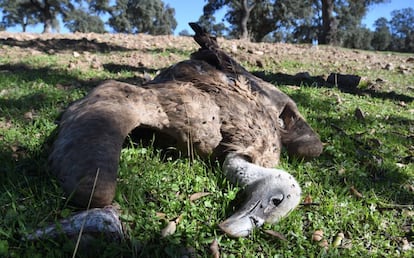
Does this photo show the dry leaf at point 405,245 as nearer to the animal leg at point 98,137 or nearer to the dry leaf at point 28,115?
the animal leg at point 98,137

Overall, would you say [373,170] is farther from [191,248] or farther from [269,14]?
[269,14]

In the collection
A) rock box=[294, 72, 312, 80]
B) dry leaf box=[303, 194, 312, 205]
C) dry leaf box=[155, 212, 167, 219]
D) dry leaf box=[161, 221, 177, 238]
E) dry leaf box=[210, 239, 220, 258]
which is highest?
rock box=[294, 72, 312, 80]

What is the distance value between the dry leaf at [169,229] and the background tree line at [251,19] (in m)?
15.2

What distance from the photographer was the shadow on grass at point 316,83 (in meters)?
6.07

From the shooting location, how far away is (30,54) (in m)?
6.42

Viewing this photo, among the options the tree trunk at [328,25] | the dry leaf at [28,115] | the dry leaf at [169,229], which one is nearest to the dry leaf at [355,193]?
the dry leaf at [169,229]

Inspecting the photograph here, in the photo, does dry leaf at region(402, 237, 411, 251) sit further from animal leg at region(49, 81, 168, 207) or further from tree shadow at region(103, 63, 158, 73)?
tree shadow at region(103, 63, 158, 73)

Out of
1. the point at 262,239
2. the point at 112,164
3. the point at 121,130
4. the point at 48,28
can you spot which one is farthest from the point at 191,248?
the point at 48,28

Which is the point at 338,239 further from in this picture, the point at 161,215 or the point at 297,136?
the point at 297,136

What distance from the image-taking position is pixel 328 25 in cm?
1574

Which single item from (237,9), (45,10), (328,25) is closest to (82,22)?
(45,10)

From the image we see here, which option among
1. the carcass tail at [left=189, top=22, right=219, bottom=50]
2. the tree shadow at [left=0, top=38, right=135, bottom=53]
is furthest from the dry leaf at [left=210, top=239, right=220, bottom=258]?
the tree shadow at [left=0, top=38, right=135, bottom=53]

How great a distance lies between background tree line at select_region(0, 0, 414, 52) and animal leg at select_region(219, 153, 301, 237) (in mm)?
14589

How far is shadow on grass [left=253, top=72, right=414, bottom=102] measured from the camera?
19.9 feet
